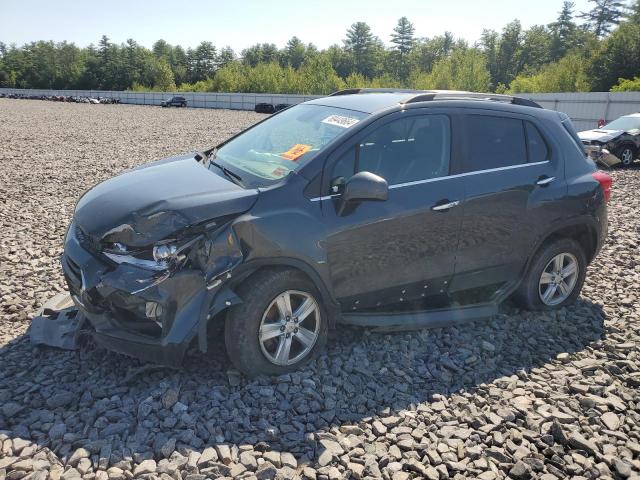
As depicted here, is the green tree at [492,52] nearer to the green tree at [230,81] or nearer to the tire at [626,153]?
the green tree at [230,81]

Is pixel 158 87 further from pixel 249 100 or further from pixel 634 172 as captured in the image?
pixel 634 172

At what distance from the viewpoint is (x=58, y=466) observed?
2963 millimetres

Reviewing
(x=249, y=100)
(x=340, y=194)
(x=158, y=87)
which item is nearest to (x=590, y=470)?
(x=340, y=194)

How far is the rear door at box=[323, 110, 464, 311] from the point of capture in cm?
392

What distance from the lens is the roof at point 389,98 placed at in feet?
14.4

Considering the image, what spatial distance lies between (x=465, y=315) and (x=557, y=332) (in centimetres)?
98

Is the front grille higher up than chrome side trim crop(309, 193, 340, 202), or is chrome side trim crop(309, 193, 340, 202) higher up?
chrome side trim crop(309, 193, 340, 202)

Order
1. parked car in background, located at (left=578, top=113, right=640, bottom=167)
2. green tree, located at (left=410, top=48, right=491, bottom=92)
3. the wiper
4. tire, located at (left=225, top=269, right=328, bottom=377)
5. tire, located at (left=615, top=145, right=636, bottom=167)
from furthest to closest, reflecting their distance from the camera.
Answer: green tree, located at (left=410, top=48, right=491, bottom=92)
tire, located at (left=615, top=145, right=636, bottom=167)
parked car in background, located at (left=578, top=113, right=640, bottom=167)
the wiper
tire, located at (left=225, top=269, right=328, bottom=377)

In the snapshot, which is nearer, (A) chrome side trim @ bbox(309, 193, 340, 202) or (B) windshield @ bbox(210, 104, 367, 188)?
(A) chrome side trim @ bbox(309, 193, 340, 202)

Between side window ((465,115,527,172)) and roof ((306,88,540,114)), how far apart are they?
23 centimetres

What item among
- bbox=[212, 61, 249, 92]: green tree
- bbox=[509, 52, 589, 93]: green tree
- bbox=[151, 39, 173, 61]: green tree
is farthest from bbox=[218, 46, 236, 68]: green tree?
bbox=[509, 52, 589, 93]: green tree

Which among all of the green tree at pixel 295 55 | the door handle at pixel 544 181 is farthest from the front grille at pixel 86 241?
the green tree at pixel 295 55

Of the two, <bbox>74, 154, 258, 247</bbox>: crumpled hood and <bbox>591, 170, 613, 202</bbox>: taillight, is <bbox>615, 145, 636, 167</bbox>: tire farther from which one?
<bbox>74, 154, 258, 247</bbox>: crumpled hood

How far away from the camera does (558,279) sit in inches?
204
